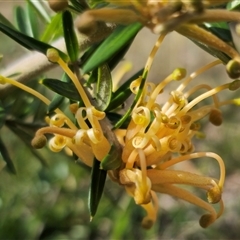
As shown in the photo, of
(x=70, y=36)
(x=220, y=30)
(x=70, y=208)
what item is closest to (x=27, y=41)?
(x=70, y=36)

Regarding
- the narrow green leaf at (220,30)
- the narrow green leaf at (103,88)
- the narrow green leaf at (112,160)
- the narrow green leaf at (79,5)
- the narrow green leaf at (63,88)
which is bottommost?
the narrow green leaf at (112,160)

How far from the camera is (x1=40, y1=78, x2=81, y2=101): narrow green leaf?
1.06ft

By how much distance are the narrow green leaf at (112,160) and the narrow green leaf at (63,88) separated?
5cm

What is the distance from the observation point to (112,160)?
33cm

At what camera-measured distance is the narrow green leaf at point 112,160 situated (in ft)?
1.05

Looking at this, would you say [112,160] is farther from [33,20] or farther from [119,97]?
[33,20]

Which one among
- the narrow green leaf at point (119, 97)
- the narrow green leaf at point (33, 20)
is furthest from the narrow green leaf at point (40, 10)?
the narrow green leaf at point (119, 97)

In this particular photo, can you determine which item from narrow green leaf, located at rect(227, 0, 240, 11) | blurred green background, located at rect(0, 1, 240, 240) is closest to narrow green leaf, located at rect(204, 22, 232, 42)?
narrow green leaf, located at rect(227, 0, 240, 11)

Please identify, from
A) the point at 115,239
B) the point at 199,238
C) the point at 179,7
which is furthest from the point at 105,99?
the point at 199,238

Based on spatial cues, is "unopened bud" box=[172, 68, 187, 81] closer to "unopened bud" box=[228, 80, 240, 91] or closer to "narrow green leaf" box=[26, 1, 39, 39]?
"unopened bud" box=[228, 80, 240, 91]

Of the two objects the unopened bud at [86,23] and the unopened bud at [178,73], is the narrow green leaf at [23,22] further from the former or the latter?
the unopened bud at [86,23]

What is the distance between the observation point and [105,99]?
1.14 feet

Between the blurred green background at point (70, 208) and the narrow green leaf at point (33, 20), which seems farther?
the blurred green background at point (70, 208)

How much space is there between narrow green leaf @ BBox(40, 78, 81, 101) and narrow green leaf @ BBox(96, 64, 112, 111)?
2 cm
